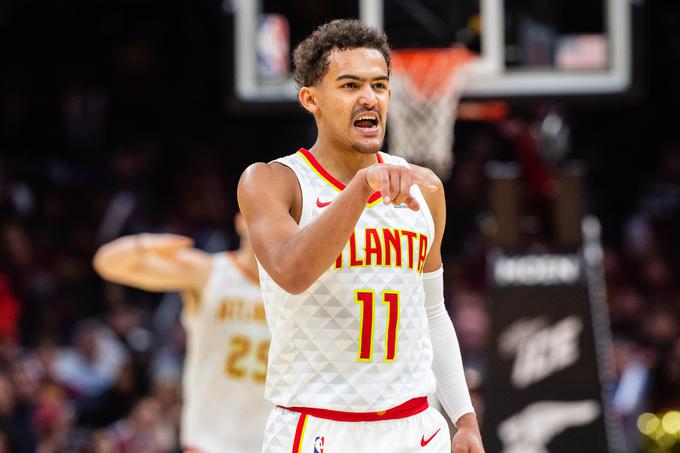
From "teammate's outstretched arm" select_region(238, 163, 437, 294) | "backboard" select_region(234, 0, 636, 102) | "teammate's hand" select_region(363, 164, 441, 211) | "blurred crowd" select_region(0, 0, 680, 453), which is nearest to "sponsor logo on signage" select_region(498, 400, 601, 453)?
"blurred crowd" select_region(0, 0, 680, 453)

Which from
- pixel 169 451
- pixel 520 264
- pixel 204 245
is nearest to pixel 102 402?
pixel 169 451

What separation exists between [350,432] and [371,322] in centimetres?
34

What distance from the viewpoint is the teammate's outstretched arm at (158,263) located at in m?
6.65

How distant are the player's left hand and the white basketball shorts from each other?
109 millimetres

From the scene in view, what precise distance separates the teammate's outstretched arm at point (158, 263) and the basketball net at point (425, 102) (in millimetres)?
2573

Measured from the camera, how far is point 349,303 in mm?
3617

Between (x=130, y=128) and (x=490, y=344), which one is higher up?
(x=130, y=128)

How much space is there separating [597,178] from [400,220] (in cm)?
1167

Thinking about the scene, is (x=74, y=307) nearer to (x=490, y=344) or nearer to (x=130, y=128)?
(x=130, y=128)

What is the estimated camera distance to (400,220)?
3.69 metres

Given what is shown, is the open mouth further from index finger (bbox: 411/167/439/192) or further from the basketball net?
the basketball net

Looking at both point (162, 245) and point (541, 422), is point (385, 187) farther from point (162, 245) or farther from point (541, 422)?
point (541, 422)

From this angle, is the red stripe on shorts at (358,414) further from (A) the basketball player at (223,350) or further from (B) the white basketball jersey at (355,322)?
(A) the basketball player at (223,350)

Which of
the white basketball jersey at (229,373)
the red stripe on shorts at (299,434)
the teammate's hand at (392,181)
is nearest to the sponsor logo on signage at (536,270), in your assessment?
the white basketball jersey at (229,373)
